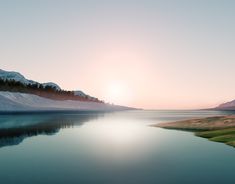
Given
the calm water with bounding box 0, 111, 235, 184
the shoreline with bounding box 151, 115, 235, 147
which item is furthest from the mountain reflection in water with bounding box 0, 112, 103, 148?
the shoreline with bounding box 151, 115, 235, 147

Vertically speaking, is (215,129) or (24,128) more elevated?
(24,128)

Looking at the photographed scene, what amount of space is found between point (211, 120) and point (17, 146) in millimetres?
48749

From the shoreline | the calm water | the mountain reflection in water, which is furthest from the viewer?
the mountain reflection in water

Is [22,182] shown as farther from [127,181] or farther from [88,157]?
[88,157]

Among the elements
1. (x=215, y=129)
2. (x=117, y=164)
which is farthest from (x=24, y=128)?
(x=117, y=164)

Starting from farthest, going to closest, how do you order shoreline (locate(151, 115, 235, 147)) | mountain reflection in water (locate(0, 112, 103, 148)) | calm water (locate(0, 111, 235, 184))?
mountain reflection in water (locate(0, 112, 103, 148)) → shoreline (locate(151, 115, 235, 147)) → calm water (locate(0, 111, 235, 184))

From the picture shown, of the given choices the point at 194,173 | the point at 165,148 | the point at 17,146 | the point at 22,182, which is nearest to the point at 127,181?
the point at 194,173

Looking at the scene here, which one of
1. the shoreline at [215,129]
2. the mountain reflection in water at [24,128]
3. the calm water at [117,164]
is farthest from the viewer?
the mountain reflection in water at [24,128]

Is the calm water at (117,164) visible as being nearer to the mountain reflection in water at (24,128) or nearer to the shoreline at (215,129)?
the shoreline at (215,129)

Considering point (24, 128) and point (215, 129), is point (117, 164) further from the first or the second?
point (24, 128)

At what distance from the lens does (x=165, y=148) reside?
42.0 m

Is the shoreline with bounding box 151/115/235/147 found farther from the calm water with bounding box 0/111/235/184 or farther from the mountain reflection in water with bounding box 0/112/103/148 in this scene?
the mountain reflection in water with bounding box 0/112/103/148

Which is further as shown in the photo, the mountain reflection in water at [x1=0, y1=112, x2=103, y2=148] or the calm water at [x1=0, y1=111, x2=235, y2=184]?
the mountain reflection in water at [x1=0, y1=112, x2=103, y2=148]

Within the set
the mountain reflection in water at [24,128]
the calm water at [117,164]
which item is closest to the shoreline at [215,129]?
the calm water at [117,164]
